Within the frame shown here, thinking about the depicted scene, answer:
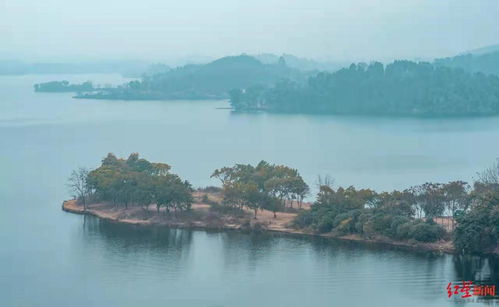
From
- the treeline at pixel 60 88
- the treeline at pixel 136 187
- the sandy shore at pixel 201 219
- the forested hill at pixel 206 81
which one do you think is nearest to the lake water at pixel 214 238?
the sandy shore at pixel 201 219

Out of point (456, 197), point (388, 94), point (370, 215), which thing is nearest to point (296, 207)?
point (370, 215)

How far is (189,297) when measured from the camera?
1366 cm

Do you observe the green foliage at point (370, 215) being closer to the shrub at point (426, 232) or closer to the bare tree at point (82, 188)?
the shrub at point (426, 232)

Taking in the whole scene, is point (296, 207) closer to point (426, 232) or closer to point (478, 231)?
point (426, 232)

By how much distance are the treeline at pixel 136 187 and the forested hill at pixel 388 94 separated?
26.4 meters

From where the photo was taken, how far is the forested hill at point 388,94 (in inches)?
1784

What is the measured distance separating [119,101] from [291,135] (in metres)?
22.2

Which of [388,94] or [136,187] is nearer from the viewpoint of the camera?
[136,187]

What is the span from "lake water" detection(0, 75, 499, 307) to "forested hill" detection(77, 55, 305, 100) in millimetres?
19094

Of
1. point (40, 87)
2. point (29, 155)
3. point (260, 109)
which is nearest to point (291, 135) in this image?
point (29, 155)

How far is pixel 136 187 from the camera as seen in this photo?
19.2 metres

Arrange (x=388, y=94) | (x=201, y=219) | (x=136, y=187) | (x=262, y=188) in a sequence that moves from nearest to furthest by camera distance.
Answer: (x=201, y=219), (x=136, y=187), (x=262, y=188), (x=388, y=94)

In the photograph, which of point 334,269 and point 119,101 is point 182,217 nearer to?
point 334,269

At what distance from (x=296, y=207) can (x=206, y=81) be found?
138ft
